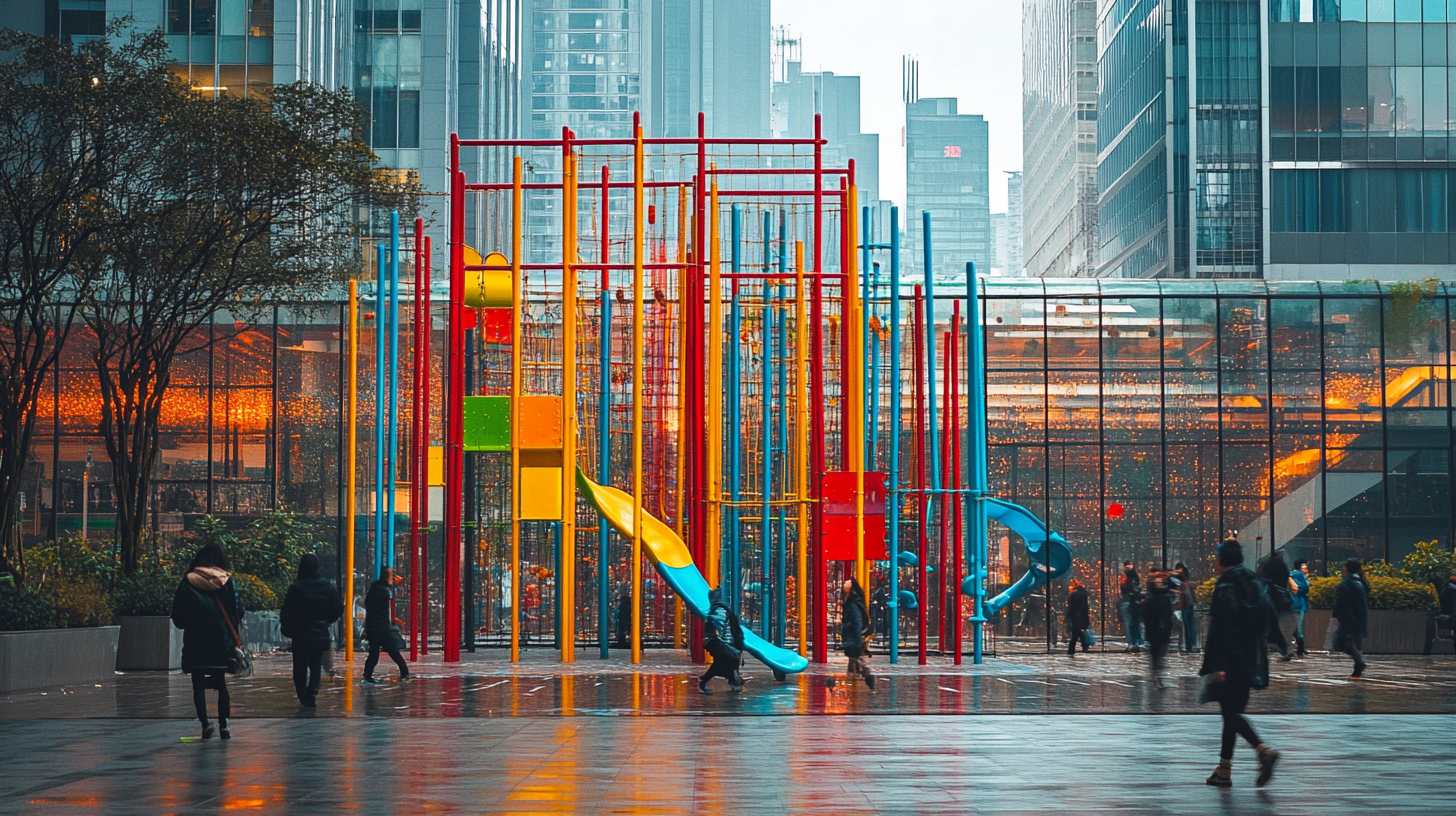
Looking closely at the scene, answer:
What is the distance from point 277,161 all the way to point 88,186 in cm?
311

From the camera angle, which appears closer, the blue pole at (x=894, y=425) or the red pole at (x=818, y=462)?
the blue pole at (x=894, y=425)

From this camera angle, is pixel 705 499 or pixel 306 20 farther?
pixel 306 20

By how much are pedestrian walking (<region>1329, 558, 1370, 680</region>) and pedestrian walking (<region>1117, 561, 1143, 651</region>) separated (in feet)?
13.6

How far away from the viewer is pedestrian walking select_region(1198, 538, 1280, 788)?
34.7 feet

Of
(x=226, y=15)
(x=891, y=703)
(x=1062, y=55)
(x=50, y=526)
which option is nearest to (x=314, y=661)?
(x=891, y=703)

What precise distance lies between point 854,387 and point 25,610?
10.7 m

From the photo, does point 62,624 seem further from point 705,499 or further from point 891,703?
point 891,703

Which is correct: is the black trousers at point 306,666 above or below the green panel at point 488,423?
below

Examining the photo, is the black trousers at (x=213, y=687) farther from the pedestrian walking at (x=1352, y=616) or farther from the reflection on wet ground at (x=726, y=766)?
the pedestrian walking at (x=1352, y=616)

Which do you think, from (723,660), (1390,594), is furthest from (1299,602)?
(723,660)

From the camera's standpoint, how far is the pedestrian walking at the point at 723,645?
17875 mm

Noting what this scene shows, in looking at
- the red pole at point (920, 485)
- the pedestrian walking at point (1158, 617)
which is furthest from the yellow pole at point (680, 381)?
the pedestrian walking at point (1158, 617)

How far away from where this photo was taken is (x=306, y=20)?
187 ft

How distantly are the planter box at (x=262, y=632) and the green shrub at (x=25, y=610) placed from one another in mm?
4805
